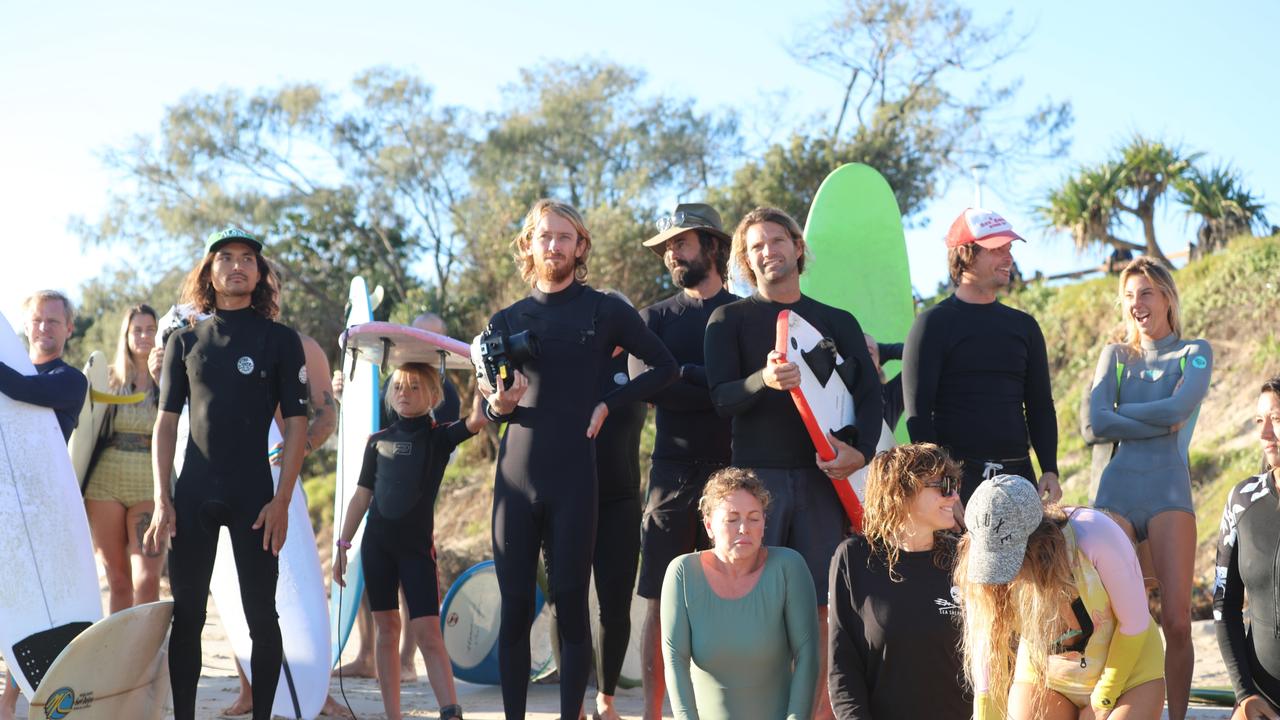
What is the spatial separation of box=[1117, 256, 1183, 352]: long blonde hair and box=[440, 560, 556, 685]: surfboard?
2852 mm

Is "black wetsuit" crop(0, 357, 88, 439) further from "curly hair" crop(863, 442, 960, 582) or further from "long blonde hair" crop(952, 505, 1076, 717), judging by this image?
"long blonde hair" crop(952, 505, 1076, 717)

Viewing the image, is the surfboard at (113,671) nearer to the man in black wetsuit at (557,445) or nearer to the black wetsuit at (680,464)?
the man in black wetsuit at (557,445)

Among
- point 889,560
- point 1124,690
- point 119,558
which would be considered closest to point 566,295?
point 889,560

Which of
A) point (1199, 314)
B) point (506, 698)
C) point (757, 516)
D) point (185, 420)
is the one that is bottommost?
point (506, 698)

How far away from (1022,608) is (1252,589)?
1194mm

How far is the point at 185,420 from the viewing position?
520 cm

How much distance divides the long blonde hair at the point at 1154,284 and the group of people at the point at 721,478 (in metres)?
0.01

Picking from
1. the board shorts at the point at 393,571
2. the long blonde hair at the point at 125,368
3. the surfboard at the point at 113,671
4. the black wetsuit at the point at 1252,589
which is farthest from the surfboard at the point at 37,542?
the black wetsuit at the point at 1252,589

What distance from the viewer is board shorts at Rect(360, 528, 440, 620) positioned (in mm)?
4336

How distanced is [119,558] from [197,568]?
1354 millimetres

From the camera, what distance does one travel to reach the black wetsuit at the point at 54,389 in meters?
4.47

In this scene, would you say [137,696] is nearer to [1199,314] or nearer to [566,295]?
[566,295]

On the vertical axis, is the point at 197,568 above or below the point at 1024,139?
below

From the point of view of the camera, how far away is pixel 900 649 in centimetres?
288
